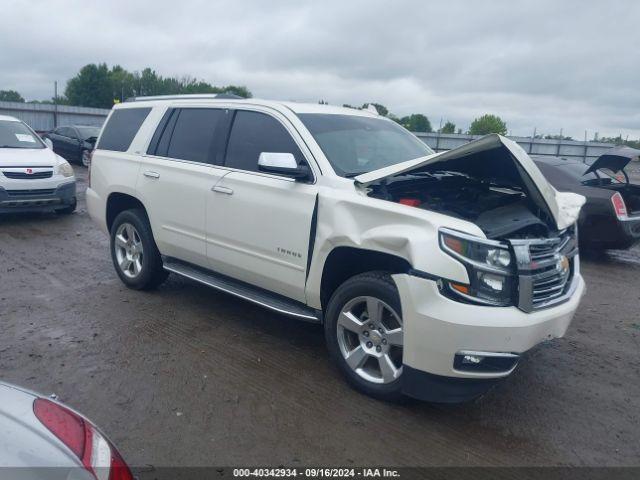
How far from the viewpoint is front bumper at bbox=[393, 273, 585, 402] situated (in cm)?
329

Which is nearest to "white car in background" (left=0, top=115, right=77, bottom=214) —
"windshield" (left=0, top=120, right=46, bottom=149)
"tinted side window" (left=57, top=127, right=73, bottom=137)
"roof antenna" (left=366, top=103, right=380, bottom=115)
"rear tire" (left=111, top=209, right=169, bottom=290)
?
"windshield" (left=0, top=120, right=46, bottom=149)

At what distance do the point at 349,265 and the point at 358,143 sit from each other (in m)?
1.22

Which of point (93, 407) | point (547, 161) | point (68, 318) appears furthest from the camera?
point (547, 161)

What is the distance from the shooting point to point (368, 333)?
12.7 ft

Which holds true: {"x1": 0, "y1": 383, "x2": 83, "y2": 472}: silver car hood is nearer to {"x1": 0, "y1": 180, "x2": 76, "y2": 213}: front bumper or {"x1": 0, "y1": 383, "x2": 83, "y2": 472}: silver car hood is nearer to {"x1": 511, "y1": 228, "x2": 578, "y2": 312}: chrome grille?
{"x1": 511, "y1": 228, "x2": 578, "y2": 312}: chrome grille

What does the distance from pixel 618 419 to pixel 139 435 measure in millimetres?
3020

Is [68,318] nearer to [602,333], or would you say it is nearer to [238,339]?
[238,339]

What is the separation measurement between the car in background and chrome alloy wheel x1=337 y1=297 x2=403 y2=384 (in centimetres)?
201

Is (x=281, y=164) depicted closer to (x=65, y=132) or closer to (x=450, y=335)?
(x=450, y=335)

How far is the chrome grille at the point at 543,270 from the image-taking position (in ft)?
11.2

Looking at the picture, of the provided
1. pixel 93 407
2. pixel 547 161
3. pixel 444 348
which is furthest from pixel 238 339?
pixel 547 161

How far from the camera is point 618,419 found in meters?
3.72

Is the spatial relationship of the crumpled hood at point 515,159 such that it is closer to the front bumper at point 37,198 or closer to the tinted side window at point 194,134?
the tinted side window at point 194,134

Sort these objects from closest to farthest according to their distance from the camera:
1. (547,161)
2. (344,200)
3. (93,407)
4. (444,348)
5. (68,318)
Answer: (444,348) → (93,407) → (344,200) → (68,318) → (547,161)
